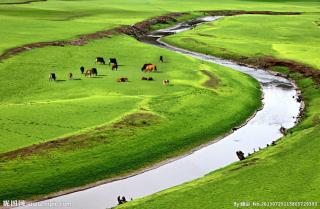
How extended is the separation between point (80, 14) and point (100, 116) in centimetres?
8724

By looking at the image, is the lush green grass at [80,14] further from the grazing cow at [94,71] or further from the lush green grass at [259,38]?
the lush green grass at [259,38]

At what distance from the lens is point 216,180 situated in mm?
34500

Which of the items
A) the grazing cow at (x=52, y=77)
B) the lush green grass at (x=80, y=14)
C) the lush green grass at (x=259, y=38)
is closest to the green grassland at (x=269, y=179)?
the lush green grass at (x=259, y=38)

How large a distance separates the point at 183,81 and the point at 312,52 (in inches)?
1290

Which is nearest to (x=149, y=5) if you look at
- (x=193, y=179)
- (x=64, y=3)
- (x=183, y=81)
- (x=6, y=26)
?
(x=64, y=3)

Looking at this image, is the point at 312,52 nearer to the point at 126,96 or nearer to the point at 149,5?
the point at 126,96

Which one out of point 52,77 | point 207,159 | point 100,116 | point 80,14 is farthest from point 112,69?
point 80,14

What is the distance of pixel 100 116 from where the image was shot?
4731 centimetres

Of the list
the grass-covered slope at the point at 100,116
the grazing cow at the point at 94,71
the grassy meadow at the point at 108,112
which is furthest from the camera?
the grazing cow at the point at 94,71

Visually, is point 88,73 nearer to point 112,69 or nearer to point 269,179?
point 112,69

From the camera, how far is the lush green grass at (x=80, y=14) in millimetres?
89500

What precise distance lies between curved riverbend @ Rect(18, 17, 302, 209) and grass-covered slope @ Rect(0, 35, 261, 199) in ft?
4.22

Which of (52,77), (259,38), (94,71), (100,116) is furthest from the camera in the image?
(259,38)

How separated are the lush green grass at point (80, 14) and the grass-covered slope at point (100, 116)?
16.4m
